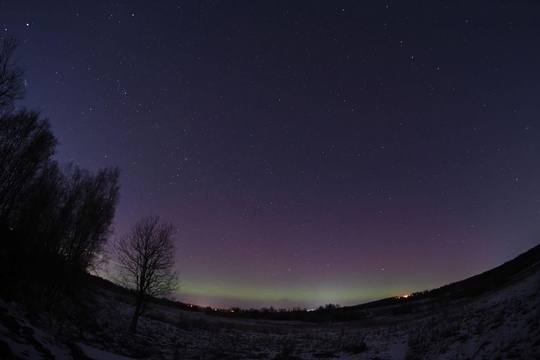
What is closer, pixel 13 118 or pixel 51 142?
pixel 13 118

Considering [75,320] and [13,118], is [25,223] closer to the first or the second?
[13,118]

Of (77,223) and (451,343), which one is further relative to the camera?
(77,223)

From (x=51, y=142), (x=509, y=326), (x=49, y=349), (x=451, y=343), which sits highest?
(x=51, y=142)

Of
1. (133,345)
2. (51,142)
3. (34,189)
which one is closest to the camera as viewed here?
(133,345)

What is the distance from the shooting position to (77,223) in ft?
71.4

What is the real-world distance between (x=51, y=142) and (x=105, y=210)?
652cm

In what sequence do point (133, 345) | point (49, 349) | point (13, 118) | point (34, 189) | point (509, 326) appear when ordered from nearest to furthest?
point (49, 349), point (509, 326), point (133, 345), point (13, 118), point (34, 189)

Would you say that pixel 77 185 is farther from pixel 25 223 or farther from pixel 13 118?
pixel 13 118

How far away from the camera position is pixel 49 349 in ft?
16.4

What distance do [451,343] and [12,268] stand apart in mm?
20028

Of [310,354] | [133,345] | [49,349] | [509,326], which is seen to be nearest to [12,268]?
[133,345]

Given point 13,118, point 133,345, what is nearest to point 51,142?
point 13,118

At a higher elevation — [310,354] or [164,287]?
[164,287]

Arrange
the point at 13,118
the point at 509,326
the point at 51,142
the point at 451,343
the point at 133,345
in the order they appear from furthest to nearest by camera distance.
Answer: the point at 51,142 → the point at 13,118 → the point at 133,345 → the point at 451,343 → the point at 509,326
